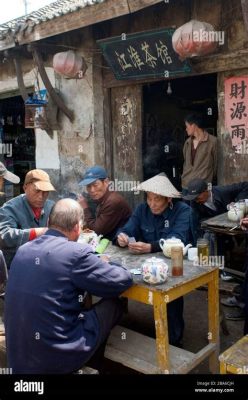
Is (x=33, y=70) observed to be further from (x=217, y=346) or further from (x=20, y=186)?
(x=217, y=346)

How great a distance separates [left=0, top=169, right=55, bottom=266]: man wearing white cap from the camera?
3.61 metres

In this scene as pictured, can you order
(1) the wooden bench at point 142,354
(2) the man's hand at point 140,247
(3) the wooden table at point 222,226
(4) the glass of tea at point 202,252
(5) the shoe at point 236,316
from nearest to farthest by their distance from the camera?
1. (1) the wooden bench at point 142,354
2. (4) the glass of tea at point 202,252
3. (2) the man's hand at point 140,247
4. (3) the wooden table at point 222,226
5. (5) the shoe at point 236,316

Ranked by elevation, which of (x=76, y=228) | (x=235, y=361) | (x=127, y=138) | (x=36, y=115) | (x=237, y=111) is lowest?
(x=235, y=361)

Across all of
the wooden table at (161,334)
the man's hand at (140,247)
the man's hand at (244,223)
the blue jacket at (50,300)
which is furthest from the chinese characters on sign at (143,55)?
the blue jacket at (50,300)

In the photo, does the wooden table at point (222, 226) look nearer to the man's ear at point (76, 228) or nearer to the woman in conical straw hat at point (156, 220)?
the woman in conical straw hat at point (156, 220)

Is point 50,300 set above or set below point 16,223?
below

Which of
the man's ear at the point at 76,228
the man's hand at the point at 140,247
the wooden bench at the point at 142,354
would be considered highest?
the man's ear at the point at 76,228

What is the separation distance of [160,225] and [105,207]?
857 millimetres

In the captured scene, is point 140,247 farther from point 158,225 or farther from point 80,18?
point 80,18

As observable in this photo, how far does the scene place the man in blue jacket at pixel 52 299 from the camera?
2.36m

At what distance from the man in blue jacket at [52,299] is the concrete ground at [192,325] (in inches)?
35.6

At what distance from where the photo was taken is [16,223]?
381 centimetres

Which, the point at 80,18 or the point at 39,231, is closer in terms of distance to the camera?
the point at 39,231

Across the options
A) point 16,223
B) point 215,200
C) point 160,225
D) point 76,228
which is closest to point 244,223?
point 160,225
